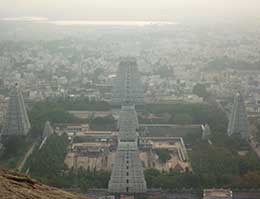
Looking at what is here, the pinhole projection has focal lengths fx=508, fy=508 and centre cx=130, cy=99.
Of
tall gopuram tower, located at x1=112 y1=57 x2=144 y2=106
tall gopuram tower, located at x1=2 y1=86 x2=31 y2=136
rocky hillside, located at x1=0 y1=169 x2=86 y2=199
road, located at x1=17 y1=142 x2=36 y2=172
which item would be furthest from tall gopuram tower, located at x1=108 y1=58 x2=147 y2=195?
tall gopuram tower, located at x1=112 y1=57 x2=144 y2=106

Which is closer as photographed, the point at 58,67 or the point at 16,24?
the point at 58,67

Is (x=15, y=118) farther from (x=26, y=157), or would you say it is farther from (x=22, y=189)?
(x=22, y=189)

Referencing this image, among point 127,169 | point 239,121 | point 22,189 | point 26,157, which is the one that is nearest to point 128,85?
point 239,121

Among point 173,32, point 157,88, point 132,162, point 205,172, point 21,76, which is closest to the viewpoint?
point 132,162

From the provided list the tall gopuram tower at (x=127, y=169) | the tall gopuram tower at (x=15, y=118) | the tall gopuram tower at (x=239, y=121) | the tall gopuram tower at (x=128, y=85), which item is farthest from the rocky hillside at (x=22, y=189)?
the tall gopuram tower at (x=128, y=85)

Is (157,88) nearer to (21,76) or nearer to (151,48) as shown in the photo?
(21,76)

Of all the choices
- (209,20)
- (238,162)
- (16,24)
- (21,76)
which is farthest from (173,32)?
(238,162)
